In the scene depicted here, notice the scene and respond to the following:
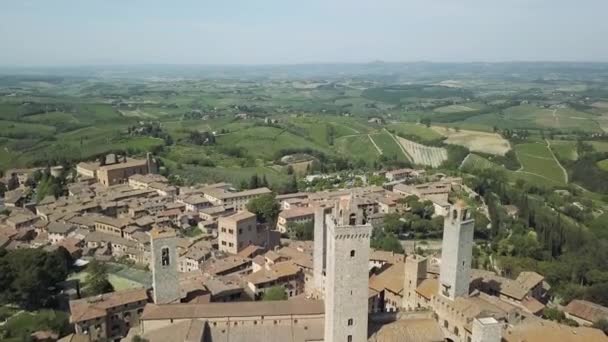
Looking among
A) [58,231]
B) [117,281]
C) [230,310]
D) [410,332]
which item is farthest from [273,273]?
[58,231]

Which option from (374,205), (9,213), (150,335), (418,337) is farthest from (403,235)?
(9,213)

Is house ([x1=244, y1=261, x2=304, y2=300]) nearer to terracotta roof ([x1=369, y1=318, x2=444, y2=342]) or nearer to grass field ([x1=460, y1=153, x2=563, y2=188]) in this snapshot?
terracotta roof ([x1=369, y1=318, x2=444, y2=342])

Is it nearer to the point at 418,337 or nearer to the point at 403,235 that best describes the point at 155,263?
the point at 418,337

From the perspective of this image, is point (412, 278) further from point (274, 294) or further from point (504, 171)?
point (504, 171)

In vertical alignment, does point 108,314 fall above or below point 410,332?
below

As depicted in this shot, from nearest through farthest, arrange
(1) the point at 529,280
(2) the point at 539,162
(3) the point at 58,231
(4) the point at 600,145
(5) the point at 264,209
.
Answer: (1) the point at 529,280, (3) the point at 58,231, (5) the point at 264,209, (2) the point at 539,162, (4) the point at 600,145

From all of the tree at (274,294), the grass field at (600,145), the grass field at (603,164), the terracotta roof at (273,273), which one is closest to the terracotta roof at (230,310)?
the tree at (274,294)

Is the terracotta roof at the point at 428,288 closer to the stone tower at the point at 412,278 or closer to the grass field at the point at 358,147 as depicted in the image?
the stone tower at the point at 412,278

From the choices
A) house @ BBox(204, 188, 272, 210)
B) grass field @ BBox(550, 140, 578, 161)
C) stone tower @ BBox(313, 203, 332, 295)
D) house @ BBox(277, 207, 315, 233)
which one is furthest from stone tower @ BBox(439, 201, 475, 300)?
grass field @ BBox(550, 140, 578, 161)
